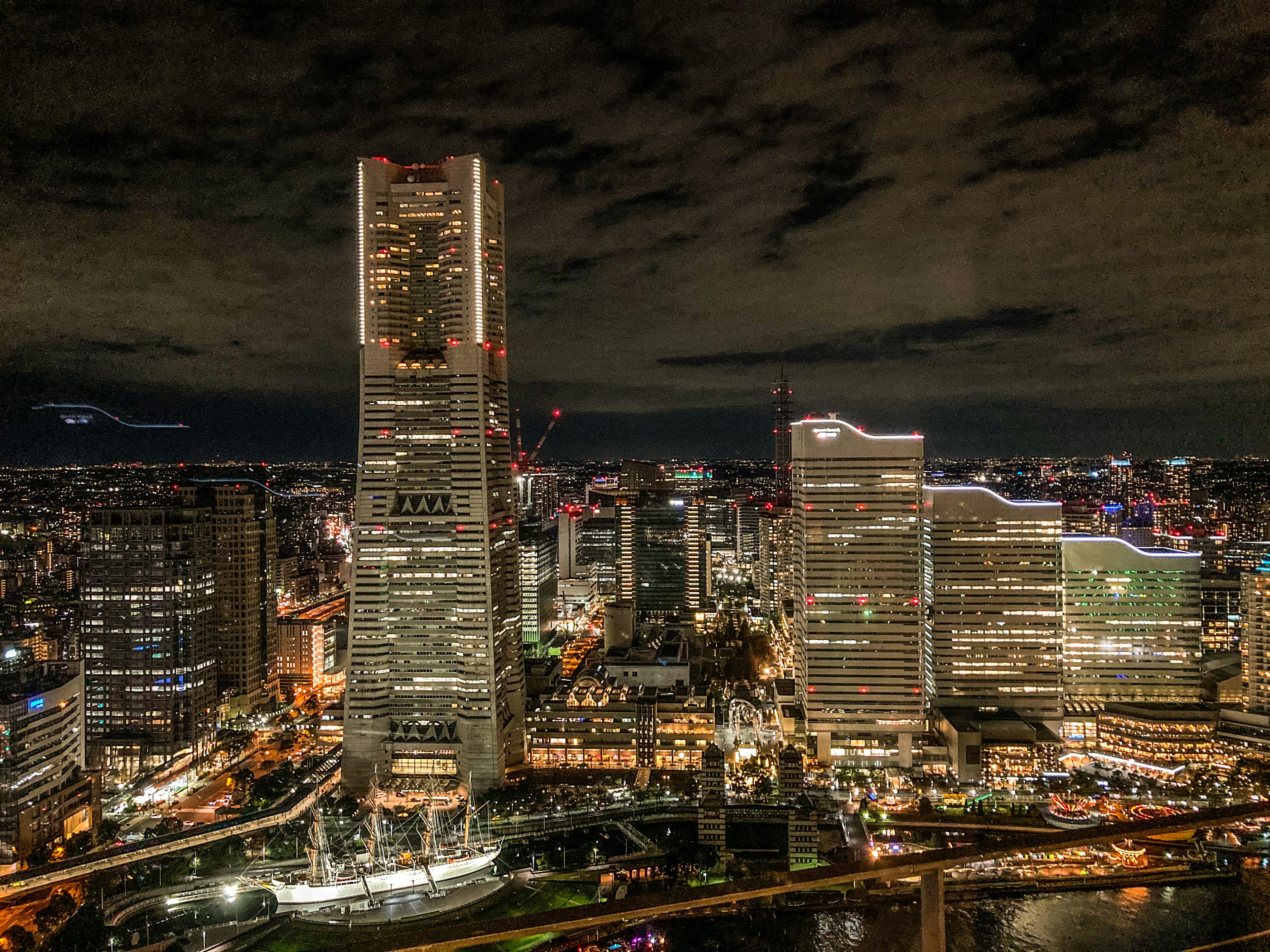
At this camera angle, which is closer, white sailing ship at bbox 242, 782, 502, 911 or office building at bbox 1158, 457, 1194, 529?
white sailing ship at bbox 242, 782, 502, 911

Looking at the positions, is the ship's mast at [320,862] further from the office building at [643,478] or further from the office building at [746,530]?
the office building at [746,530]

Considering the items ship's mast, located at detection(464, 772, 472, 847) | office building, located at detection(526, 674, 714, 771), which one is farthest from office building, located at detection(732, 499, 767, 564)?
ship's mast, located at detection(464, 772, 472, 847)

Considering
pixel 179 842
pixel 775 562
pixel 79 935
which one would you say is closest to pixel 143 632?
pixel 179 842

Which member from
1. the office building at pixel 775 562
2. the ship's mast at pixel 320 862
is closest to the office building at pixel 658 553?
the office building at pixel 775 562

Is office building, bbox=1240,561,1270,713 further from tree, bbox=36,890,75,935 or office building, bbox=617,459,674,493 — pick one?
tree, bbox=36,890,75,935

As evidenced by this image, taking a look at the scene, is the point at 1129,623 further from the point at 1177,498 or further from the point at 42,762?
the point at 42,762

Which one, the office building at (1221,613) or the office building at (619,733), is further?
the office building at (1221,613)
